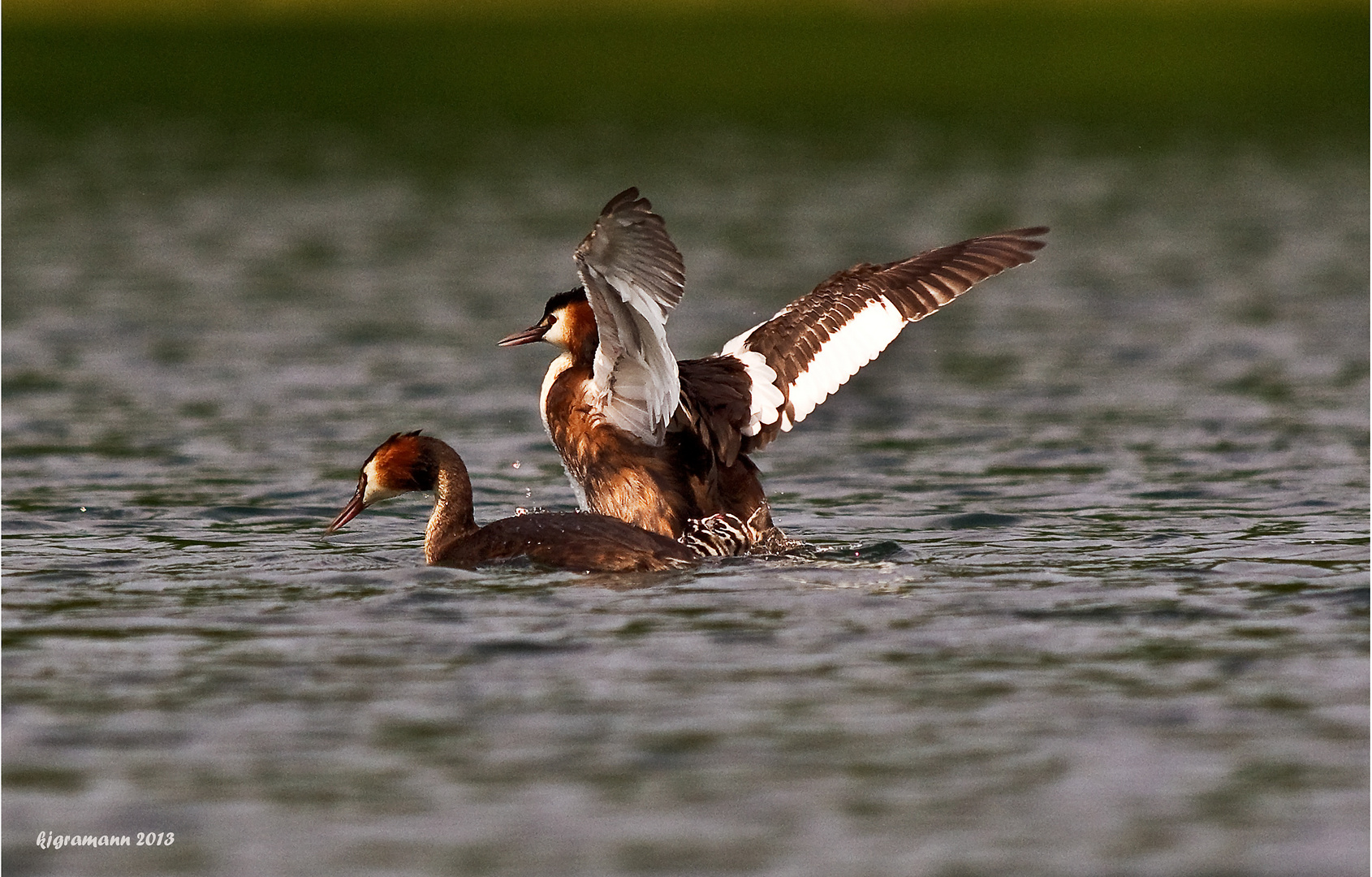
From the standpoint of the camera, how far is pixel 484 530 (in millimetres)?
9578

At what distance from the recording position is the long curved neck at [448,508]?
9.71 metres

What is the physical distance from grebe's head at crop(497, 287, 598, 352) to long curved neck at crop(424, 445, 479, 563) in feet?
2.08

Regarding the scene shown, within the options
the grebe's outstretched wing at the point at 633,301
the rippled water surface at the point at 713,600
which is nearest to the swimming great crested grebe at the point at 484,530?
the rippled water surface at the point at 713,600

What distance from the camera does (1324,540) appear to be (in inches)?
382

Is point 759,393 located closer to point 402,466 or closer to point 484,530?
point 484,530

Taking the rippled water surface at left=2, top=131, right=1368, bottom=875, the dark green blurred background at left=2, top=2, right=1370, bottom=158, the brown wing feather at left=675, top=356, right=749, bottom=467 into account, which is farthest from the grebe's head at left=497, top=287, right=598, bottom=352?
the dark green blurred background at left=2, top=2, right=1370, bottom=158

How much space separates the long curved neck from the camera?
382 inches

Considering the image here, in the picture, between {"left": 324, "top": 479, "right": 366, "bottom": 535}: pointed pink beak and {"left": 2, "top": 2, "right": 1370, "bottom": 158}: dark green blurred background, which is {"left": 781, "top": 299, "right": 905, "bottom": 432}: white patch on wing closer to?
{"left": 324, "top": 479, "right": 366, "bottom": 535}: pointed pink beak

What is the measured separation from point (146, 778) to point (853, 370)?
498 cm

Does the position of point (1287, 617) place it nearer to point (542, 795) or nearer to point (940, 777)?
point (940, 777)

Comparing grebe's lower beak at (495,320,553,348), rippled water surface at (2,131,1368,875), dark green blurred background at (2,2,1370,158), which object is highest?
dark green blurred background at (2,2,1370,158)

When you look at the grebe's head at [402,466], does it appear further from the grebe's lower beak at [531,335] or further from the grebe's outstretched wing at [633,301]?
the grebe's outstretched wing at [633,301]

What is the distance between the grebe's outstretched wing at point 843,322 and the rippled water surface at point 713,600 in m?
0.71

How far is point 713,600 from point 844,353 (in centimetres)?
231
